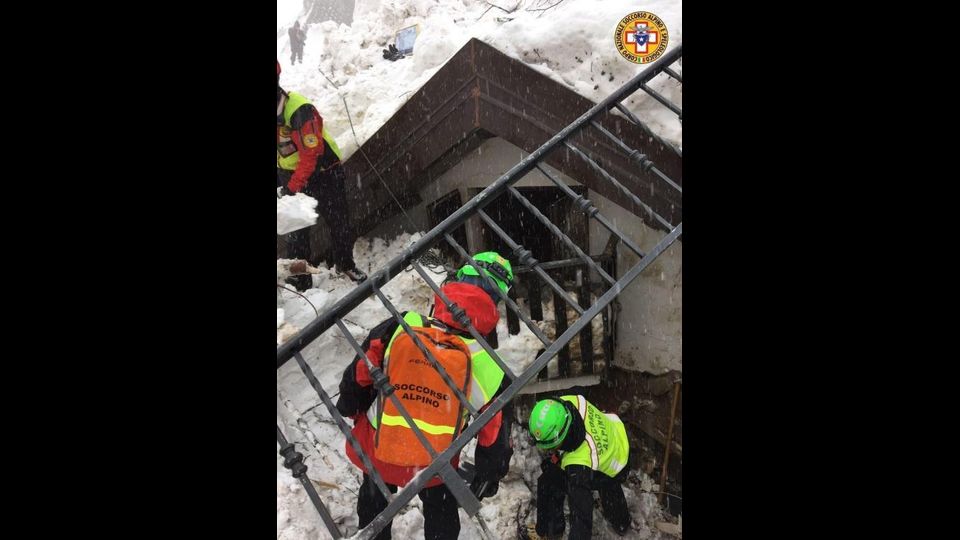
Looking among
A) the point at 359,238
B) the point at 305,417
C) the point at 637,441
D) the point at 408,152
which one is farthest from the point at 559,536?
the point at 408,152

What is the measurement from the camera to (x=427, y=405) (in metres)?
1.42

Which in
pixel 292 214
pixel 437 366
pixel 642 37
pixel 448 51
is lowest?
pixel 437 366

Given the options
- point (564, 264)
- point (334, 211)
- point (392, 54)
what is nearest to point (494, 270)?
point (564, 264)

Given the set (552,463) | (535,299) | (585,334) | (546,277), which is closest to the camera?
(546,277)

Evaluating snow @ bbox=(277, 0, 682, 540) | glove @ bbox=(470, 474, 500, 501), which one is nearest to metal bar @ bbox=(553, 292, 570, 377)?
snow @ bbox=(277, 0, 682, 540)

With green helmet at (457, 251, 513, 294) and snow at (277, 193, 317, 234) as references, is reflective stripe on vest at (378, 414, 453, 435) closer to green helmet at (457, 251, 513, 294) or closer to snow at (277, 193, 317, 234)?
green helmet at (457, 251, 513, 294)

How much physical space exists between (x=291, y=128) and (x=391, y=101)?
605 mm

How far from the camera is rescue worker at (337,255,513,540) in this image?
1412 millimetres

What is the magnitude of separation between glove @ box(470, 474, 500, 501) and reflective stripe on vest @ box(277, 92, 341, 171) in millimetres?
1190

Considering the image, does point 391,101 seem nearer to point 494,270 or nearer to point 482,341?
point 494,270

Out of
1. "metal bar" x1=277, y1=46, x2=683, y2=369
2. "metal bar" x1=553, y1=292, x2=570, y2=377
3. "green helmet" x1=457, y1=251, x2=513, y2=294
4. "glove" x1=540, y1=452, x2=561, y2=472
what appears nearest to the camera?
"metal bar" x1=277, y1=46, x2=683, y2=369

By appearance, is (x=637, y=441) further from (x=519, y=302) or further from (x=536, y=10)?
(x=536, y=10)

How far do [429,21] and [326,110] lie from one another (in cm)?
47

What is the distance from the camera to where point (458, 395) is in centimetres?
134
